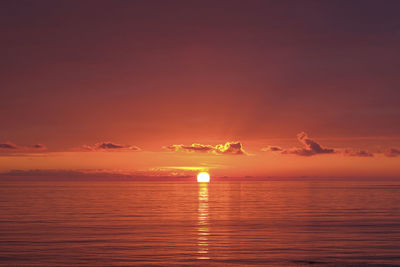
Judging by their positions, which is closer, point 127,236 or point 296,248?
point 296,248

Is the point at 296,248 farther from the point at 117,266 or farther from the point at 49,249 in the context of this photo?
the point at 49,249

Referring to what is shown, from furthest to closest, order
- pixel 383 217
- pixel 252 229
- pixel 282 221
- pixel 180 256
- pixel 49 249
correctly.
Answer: pixel 383 217, pixel 282 221, pixel 252 229, pixel 49 249, pixel 180 256

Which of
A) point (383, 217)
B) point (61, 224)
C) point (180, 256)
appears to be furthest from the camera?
point (383, 217)

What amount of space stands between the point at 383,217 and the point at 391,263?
28983mm

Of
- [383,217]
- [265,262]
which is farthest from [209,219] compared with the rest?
[265,262]

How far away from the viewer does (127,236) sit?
3722 cm

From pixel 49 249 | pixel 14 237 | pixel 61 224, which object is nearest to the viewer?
pixel 49 249

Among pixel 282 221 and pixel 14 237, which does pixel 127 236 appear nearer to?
pixel 14 237

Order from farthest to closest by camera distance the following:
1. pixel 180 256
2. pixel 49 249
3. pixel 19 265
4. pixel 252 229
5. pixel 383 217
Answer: pixel 383 217 → pixel 252 229 → pixel 49 249 → pixel 180 256 → pixel 19 265

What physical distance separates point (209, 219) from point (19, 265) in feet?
96.5

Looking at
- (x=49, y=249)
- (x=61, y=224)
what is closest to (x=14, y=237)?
(x=49, y=249)

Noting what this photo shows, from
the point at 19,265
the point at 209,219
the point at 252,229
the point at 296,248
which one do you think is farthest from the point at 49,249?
the point at 209,219

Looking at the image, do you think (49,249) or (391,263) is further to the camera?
(49,249)

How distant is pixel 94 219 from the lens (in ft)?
169
